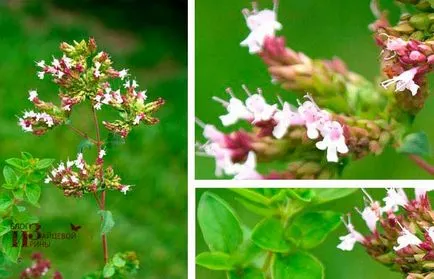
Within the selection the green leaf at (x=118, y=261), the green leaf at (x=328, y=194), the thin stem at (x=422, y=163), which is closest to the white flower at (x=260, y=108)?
the green leaf at (x=328, y=194)

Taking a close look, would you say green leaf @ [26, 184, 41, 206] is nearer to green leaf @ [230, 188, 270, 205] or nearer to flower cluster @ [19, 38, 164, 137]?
flower cluster @ [19, 38, 164, 137]

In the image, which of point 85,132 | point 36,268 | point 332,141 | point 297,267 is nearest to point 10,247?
point 36,268

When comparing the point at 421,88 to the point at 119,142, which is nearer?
the point at 421,88

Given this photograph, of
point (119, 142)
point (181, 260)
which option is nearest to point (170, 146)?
point (119, 142)

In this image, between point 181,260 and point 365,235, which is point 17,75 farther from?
point 365,235

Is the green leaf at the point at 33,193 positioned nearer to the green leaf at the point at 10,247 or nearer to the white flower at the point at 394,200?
the green leaf at the point at 10,247

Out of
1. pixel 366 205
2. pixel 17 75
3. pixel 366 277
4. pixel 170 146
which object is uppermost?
pixel 17 75
